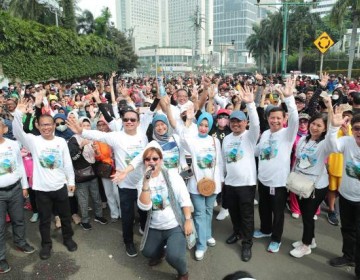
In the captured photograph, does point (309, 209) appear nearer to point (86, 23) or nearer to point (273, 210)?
point (273, 210)

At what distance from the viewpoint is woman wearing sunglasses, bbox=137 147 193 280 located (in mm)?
3240

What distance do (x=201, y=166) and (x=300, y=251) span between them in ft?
5.52

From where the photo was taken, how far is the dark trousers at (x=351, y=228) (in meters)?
3.40

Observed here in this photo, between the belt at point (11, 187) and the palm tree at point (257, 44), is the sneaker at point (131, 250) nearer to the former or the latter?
the belt at point (11, 187)

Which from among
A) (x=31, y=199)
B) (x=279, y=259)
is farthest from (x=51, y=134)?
(x=279, y=259)

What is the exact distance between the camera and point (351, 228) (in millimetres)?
3605

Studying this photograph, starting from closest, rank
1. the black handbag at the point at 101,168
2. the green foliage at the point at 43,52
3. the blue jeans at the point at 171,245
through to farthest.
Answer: the blue jeans at the point at 171,245
the black handbag at the point at 101,168
the green foliage at the point at 43,52

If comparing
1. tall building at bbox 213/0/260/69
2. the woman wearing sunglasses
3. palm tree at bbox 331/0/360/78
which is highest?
tall building at bbox 213/0/260/69

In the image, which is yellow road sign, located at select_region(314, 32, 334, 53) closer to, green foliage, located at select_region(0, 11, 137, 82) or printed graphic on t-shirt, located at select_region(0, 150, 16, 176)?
printed graphic on t-shirt, located at select_region(0, 150, 16, 176)

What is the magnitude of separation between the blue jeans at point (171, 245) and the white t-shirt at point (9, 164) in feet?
6.18

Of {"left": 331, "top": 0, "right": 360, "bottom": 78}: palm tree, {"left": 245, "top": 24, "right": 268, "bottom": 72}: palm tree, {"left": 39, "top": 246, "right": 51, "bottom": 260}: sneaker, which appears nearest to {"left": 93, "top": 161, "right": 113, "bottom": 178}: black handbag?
{"left": 39, "top": 246, "right": 51, "bottom": 260}: sneaker

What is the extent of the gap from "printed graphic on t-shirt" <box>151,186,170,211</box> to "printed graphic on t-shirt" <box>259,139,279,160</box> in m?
1.46

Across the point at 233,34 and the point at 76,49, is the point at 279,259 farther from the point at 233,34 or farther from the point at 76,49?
the point at 233,34

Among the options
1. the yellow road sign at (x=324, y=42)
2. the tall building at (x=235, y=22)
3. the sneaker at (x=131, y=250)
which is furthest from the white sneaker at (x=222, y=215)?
the tall building at (x=235, y=22)
